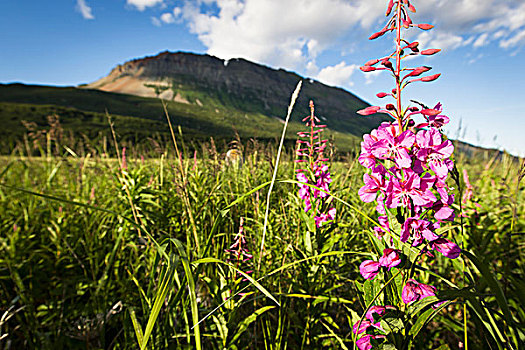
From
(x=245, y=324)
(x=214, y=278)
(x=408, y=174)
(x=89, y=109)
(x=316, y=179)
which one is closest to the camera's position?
(x=408, y=174)

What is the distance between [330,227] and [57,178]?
4.36m

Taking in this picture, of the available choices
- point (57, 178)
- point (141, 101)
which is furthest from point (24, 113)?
point (57, 178)

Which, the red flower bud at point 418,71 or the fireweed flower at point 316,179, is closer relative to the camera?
the red flower bud at point 418,71

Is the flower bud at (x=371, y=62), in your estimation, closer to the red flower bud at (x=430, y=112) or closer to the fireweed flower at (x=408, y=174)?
the fireweed flower at (x=408, y=174)

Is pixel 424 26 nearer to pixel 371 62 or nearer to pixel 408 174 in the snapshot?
pixel 371 62

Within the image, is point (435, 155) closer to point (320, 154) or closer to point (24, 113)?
point (320, 154)

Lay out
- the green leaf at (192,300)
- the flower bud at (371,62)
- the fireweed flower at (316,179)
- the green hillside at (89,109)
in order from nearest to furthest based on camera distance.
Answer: the green leaf at (192,300) → the flower bud at (371,62) → the fireweed flower at (316,179) → the green hillside at (89,109)

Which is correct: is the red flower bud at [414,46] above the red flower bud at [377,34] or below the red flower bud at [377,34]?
below

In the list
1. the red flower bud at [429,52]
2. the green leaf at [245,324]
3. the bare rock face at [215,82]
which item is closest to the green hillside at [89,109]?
the bare rock face at [215,82]

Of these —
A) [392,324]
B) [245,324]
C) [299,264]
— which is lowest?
[245,324]

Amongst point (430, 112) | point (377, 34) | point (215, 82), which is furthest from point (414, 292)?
point (215, 82)

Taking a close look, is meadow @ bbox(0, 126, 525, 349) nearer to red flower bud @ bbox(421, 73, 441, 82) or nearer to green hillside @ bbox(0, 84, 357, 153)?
red flower bud @ bbox(421, 73, 441, 82)

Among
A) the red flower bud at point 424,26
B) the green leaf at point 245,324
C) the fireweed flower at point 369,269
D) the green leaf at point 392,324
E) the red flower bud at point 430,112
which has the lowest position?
the green leaf at point 245,324

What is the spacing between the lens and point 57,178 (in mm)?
4102
